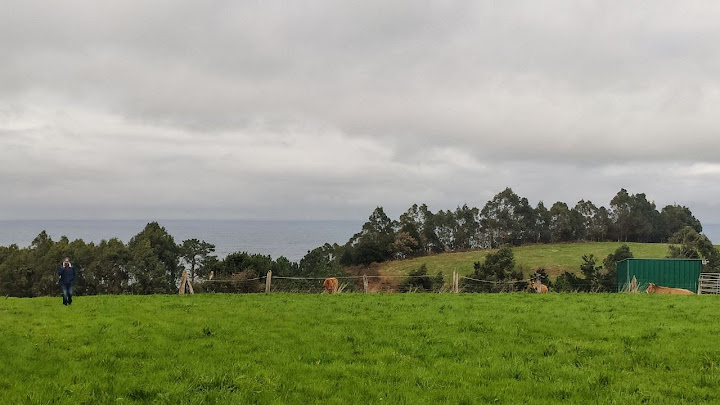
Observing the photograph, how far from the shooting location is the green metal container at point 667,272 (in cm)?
4106

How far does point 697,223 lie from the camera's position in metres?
120

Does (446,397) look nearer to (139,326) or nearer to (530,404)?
(530,404)

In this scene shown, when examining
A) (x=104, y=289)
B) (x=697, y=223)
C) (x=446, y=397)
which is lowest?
(x=104, y=289)

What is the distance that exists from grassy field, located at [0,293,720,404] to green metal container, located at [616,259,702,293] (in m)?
21.4

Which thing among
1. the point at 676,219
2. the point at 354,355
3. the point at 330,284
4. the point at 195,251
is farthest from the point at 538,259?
the point at 354,355

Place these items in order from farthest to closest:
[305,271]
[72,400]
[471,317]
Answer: [305,271] → [471,317] → [72,400]

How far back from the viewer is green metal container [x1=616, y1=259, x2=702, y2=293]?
135ft

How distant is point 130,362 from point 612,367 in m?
12.5

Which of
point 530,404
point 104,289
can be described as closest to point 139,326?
point 530,404

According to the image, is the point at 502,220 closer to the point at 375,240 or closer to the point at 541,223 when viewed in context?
the point at 541,223

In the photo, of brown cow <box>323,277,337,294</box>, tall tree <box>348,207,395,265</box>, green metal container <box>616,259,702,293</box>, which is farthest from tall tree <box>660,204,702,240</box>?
brown cow <box>323,277,337,294</box>

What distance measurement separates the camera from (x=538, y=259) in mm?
89812

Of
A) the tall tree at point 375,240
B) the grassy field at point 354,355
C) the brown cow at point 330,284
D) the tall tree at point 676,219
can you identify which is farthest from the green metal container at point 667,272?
the tall tree at point 676,219

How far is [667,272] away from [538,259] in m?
49.1
